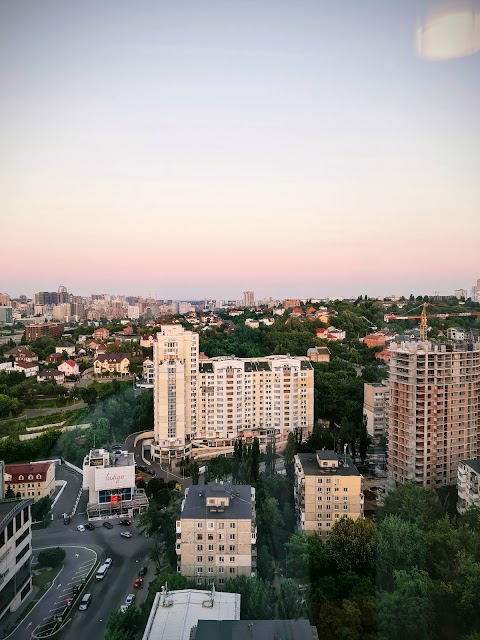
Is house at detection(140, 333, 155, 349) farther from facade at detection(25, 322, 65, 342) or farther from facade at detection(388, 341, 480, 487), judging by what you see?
facade at detection(388, 341, 480, 487)

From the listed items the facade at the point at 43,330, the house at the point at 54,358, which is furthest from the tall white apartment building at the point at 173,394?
the facade at the point at 43,330

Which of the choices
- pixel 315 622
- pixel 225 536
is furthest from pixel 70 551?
pixel 315 622

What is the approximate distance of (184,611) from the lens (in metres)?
2.65

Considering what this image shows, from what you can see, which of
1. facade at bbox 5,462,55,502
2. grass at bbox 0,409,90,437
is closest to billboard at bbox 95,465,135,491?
facade at bbox 5,462,55,502

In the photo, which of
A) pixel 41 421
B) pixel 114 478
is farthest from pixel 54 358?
pixel 114 478

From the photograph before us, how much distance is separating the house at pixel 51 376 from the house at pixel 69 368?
12 cm

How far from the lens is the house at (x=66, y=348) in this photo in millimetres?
10684

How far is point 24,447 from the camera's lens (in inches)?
242

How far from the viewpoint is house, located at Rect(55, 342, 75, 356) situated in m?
10.7

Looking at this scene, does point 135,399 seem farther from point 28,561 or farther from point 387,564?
point 387,564

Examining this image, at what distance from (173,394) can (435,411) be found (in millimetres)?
3242

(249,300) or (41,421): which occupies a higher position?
(249,300)

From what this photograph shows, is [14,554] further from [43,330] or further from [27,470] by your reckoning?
[43,330]

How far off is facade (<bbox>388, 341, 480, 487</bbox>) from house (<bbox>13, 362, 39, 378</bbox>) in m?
6.41
